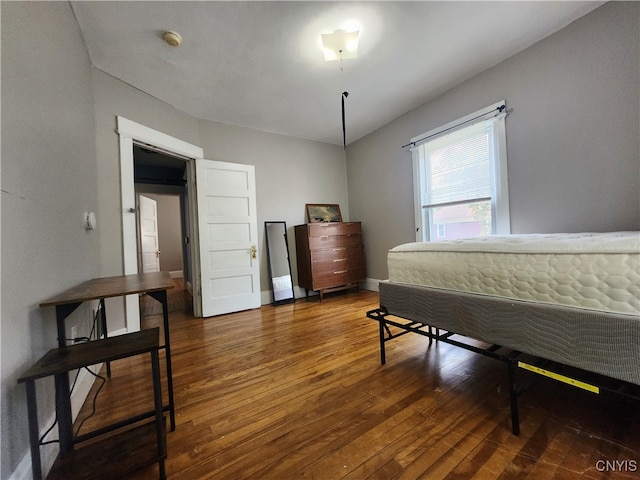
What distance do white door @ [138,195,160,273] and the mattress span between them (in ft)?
18.7

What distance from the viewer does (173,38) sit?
1860 mm

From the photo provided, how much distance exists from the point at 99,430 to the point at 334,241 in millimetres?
3079

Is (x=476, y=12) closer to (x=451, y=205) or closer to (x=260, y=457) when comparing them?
(x=451, y=205)

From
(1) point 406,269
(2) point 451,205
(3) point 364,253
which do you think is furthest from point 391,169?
(1) point 406,269

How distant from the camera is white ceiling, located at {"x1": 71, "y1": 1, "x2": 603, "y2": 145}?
1.72 meters

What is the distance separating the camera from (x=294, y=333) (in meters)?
2.38

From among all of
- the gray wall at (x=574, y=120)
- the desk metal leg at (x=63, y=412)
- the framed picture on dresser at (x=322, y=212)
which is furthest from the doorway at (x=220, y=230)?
the gray wall at (x=574, y=120)

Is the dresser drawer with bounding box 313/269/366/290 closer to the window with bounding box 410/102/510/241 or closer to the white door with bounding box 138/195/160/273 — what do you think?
the window with bounding box 410/102/510/241

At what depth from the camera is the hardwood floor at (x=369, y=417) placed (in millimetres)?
955

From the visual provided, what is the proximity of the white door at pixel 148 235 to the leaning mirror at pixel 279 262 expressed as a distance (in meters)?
3.23

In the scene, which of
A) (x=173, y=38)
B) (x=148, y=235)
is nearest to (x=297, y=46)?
(x=173, y=38)

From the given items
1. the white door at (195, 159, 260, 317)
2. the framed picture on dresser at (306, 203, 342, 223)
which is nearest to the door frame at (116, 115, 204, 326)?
the white door at (195, 159, 260, 317)

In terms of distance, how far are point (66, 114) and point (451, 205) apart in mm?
3457

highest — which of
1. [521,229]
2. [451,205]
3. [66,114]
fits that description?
[66,114]
